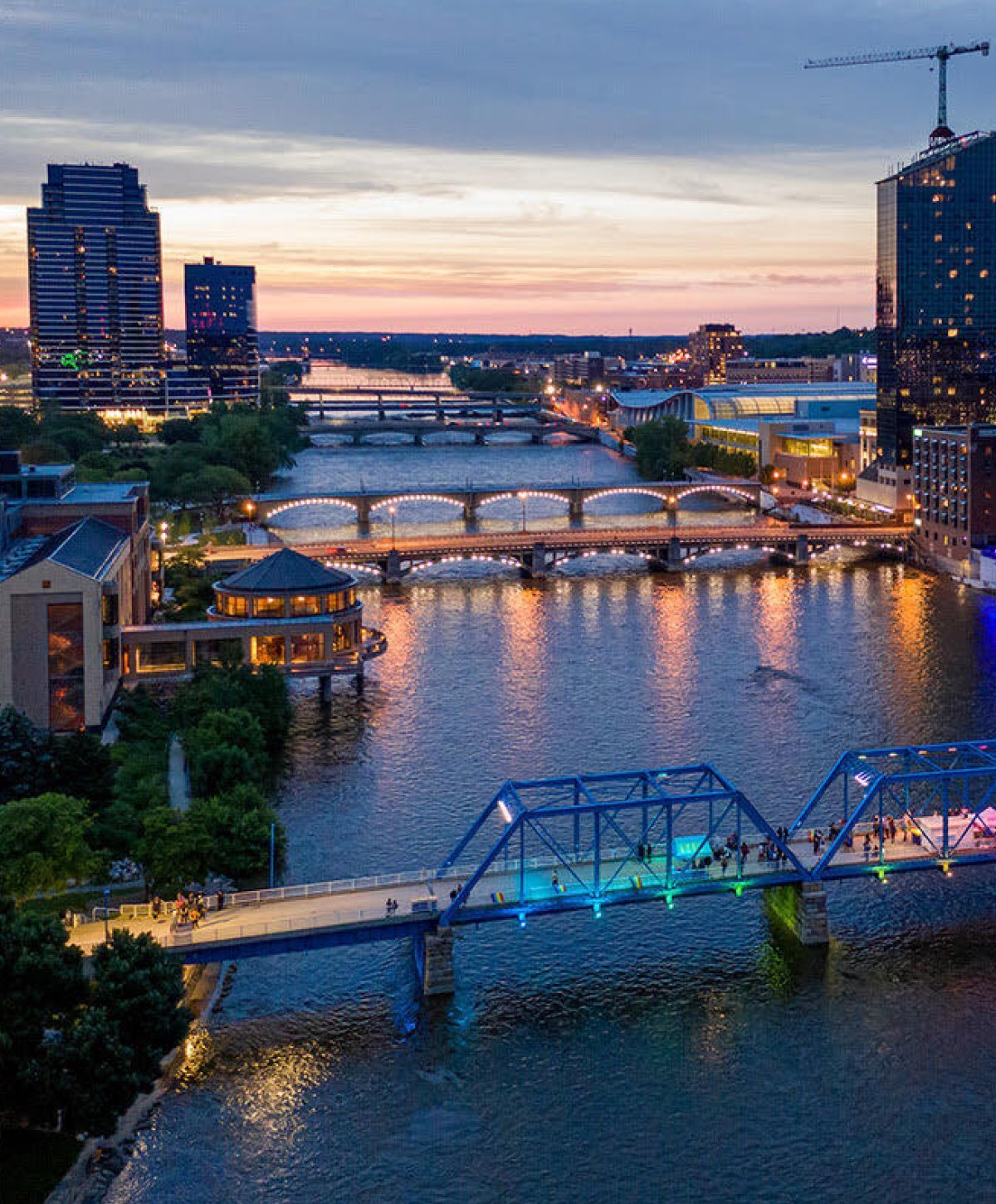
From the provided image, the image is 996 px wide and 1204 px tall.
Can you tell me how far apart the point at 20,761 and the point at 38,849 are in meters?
7.32

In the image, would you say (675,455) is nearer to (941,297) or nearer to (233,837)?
(941,297)

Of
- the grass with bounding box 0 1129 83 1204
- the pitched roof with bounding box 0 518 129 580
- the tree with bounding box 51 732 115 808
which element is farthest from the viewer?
the pitched roof with bounding box 0 518 129 580

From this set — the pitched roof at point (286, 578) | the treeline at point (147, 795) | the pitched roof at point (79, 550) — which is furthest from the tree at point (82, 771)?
the pitched roof at point (286, 578)

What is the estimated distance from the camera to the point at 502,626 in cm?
8494

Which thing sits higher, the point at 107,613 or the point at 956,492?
the point at 956,492

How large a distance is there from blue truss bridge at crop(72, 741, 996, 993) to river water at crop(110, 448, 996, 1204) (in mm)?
1416

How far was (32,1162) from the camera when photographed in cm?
3009

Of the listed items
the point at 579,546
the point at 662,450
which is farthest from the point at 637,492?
the point at 662,450

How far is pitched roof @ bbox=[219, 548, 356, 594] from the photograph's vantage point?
68.9 m

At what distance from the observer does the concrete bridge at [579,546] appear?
100000 mm

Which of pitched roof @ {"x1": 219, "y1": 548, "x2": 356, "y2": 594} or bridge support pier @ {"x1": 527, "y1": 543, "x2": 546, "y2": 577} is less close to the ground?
pitched roof @ {"x1": 219, "y1": 548, "x2": 356, "y2": 594}

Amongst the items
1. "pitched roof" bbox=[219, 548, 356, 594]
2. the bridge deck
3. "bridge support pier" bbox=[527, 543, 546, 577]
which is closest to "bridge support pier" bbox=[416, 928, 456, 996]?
the bridge deck

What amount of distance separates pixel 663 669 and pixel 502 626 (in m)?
14.0

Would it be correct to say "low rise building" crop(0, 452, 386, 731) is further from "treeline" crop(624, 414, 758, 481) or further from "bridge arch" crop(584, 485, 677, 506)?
"treeline" crop(624, 414, 758, 481)
